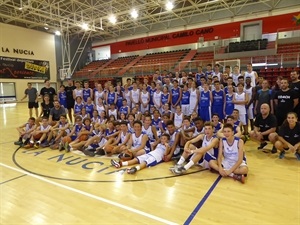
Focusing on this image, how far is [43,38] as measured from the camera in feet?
71.8

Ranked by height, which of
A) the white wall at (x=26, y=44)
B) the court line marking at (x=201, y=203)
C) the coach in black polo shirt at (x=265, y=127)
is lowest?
the court line marking at (x=201, y=203)

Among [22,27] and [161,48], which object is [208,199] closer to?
[161,48]

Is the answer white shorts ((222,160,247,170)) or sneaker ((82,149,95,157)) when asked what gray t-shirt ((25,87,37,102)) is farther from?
white shorts ((222,160,247,170))

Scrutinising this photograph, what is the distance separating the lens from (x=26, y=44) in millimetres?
20812

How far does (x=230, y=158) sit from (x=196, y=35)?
1754 centimetres

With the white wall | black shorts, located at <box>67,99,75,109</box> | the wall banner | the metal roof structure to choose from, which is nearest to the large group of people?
black shorts, located at <box>67,99,75,109</box>

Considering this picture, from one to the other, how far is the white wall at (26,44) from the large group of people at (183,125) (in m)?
15.6

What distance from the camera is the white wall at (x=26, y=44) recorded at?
19.5m

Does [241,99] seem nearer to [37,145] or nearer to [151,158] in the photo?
[151,158]

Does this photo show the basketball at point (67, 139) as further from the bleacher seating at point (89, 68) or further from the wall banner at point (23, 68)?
the wall banner at point (23, 68)

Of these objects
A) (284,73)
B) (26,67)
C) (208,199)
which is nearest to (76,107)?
(208,199)

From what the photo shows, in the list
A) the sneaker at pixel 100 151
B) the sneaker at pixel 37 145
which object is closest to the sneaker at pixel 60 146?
the sneaker at pixel 37 145

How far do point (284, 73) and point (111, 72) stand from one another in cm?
1318

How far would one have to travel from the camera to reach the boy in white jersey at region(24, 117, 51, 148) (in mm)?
5718
